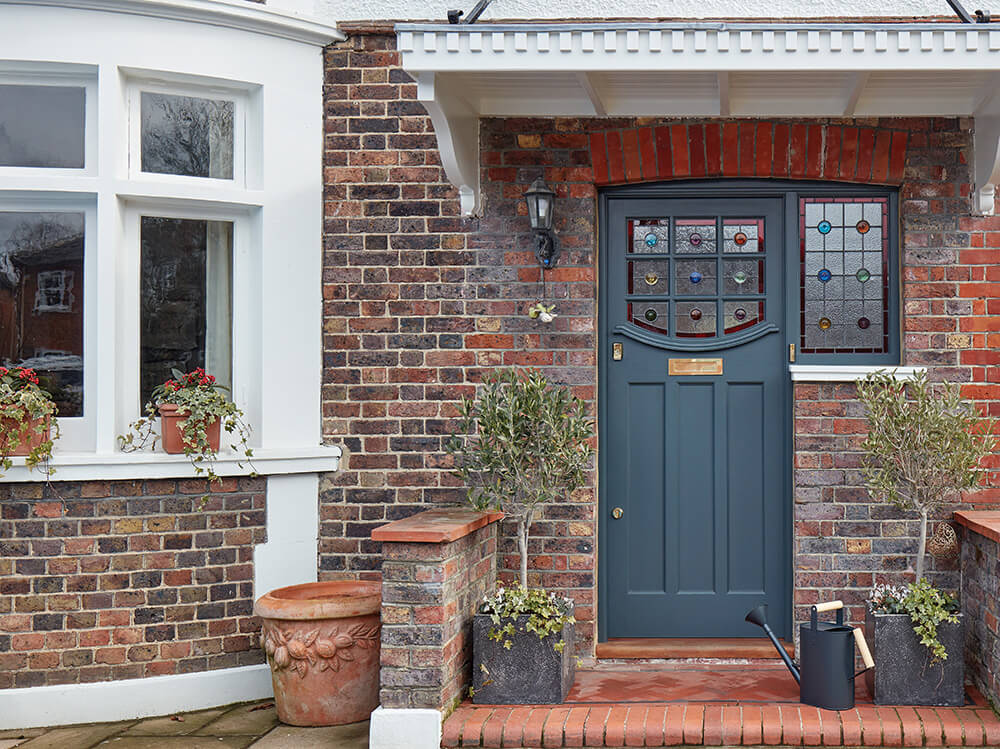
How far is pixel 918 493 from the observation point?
16.4ft

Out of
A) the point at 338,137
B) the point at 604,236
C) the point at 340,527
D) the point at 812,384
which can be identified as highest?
the point at 338,137

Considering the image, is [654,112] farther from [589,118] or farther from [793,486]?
[793,486]

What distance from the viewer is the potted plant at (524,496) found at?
4.78 meters

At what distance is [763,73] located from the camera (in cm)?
508

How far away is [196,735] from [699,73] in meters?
3.84

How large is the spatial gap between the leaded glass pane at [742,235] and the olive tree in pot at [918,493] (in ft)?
3.04

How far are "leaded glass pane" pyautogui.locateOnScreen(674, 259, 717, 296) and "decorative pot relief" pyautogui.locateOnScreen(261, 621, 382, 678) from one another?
2.34 m

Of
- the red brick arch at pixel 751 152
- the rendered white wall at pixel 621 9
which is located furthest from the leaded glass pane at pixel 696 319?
the rendered white wall at pixel 621 9

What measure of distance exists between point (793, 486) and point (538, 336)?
152cm

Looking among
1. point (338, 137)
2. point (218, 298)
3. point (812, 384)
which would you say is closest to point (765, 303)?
point (812, 384)

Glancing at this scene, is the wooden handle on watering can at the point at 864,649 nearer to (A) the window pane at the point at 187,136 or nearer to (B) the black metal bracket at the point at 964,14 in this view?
(B) the black metal bracket at the point at 964,14

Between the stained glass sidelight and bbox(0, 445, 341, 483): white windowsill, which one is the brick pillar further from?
the stained glass sidelight

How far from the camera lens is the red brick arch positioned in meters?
5.45

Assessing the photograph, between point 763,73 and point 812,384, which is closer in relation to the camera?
point 763,73
